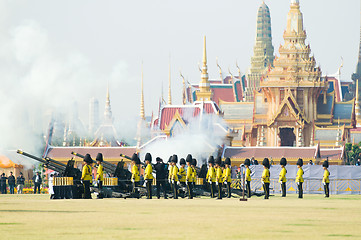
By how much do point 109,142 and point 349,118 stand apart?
31.5 meters

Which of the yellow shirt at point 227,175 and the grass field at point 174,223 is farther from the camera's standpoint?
the yellow shirt at point 227,175

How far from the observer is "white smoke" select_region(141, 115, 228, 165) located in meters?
79.9

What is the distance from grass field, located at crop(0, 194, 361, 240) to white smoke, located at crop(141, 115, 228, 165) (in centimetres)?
4735

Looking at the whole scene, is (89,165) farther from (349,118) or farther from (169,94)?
(169,94)

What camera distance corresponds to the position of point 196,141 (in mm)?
83188

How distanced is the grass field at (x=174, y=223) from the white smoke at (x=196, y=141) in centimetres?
4735

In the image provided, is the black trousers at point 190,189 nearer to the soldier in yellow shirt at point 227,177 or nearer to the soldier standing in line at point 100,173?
the soldier in yellow shirt at point 227,177

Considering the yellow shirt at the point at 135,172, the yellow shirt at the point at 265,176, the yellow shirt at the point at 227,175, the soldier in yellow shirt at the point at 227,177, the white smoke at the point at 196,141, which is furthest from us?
the white smoke at the point at 196,141

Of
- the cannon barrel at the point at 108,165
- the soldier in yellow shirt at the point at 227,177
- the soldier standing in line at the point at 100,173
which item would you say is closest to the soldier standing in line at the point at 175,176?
the soldier in yellow shirt at the point at 227,177

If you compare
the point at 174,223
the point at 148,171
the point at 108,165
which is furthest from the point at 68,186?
the point at 174,223

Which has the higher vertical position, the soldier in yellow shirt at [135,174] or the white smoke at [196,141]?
the white smoke at [196,141]

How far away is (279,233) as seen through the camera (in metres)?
20.7

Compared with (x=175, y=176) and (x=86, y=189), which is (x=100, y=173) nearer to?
(x=86, y=189)

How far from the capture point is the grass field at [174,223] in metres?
20.1
